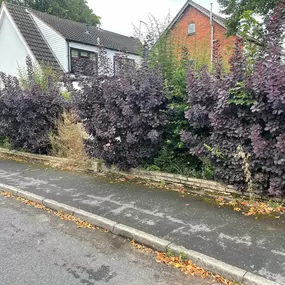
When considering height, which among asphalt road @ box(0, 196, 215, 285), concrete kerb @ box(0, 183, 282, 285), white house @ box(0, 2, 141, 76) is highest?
white house @ box(0, 2, 141, 76)

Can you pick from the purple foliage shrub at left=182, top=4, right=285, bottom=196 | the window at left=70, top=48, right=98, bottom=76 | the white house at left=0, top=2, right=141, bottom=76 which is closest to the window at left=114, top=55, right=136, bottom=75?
the window at left=70, top=48, right=98, bottom=76

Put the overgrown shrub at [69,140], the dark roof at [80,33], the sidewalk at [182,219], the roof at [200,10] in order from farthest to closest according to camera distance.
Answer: the roof at [200,10]
the dark roof at [80,33]
the overgrown shrub at [69,140]
the sidewalk at [182,219]

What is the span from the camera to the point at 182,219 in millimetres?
3994

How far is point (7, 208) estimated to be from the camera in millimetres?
4805

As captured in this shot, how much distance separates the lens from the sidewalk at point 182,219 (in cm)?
303

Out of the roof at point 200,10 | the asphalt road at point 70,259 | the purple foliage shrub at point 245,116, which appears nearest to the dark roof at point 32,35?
the roof at point 200,10

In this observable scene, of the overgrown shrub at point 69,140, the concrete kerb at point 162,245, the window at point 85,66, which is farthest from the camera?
the overgrown shrub at point 69,140

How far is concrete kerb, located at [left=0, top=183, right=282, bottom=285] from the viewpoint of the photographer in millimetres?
2686

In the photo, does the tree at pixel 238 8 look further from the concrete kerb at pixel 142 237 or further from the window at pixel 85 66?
A: the concrete kerb at pixel 142 237

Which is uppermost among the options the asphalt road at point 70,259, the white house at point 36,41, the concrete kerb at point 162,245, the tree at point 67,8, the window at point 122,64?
the tree at point 67,8

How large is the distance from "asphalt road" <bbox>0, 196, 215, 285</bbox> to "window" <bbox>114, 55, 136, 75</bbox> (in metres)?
3.32

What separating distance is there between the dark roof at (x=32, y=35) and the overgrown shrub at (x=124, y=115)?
13265 mm

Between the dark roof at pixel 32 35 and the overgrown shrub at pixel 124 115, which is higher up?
the dark roof at pixel 32 35

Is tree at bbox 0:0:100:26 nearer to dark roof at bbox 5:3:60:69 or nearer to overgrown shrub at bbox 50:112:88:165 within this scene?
dark roof at bbox 5:3:60:69
